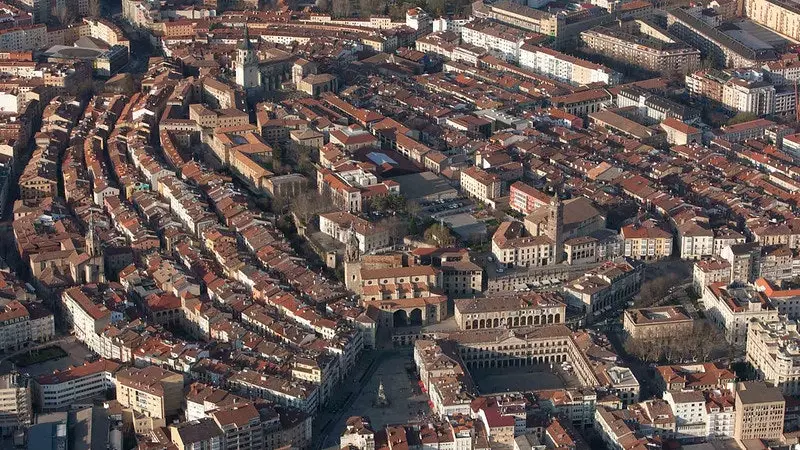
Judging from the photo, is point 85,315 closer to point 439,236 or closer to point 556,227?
point 439,236

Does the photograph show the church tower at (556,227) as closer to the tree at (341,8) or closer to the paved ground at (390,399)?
the paved ground at (390,399)

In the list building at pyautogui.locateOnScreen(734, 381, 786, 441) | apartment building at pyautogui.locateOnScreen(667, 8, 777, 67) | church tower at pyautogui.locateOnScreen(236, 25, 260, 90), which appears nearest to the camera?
building at pyautogui.locateOnScreen(734, 381, 786, 441)

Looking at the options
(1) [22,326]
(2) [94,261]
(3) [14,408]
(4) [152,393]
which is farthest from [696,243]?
(3) [14,408]

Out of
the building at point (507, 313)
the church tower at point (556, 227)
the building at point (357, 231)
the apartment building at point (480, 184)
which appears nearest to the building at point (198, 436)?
the building at point (507, 313)

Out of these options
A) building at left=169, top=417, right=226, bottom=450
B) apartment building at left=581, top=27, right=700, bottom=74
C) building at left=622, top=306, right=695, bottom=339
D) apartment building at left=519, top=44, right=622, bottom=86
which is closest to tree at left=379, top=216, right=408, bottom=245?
building at left=622, top=306, right=695, bottom=339

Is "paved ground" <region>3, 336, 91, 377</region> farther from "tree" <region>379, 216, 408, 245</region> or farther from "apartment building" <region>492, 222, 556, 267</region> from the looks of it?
"apartment building" <region>492, 222, 556, 267</region>

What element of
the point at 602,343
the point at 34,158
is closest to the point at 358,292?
the point at 602,343
